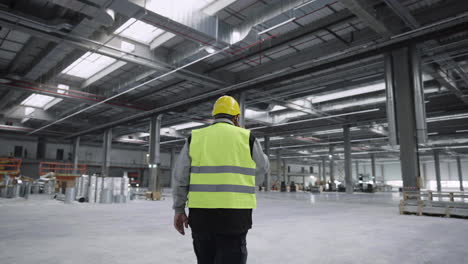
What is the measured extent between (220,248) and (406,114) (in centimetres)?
1220

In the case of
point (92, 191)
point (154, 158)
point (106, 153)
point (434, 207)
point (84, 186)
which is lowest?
point (434, 207)

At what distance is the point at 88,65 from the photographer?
53.6 feet

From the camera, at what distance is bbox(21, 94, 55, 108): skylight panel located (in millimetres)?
21562

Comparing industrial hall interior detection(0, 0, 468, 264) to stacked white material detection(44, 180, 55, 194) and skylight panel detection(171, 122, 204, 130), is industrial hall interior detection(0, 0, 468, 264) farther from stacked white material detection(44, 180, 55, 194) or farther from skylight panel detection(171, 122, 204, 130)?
skylight panel detection(171, 122, 204, 130)

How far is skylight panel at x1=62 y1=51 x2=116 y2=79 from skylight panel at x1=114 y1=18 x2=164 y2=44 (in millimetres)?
2522

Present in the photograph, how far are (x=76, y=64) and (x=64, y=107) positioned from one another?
421 inches

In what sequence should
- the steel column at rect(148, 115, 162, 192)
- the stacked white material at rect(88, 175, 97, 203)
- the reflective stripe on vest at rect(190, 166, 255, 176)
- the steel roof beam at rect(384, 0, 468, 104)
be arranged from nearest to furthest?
the reflective stripe on vest at rect(190, 166, 255, 176), the steel roof beam at rect(384, 0, 468, 104), the stacked white material at rect(88, 175, 97, 203), the steel column at rect(148, 115, 162, 192)

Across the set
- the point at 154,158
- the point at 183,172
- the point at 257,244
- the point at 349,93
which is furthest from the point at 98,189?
the point at 349,93

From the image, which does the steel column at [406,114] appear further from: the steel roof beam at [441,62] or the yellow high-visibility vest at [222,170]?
the yellow high-visibility vest at [222,170]

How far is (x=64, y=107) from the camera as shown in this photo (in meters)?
25.0

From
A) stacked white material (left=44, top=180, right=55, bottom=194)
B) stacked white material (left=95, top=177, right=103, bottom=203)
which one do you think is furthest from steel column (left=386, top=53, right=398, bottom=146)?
stacked white material (left=44, top=180, right=55, bottom=194)

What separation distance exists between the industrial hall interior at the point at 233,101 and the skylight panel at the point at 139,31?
9 centimetres

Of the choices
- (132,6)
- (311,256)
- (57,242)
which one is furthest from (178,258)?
(132,6)

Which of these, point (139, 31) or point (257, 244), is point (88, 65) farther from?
point (257, 244)
